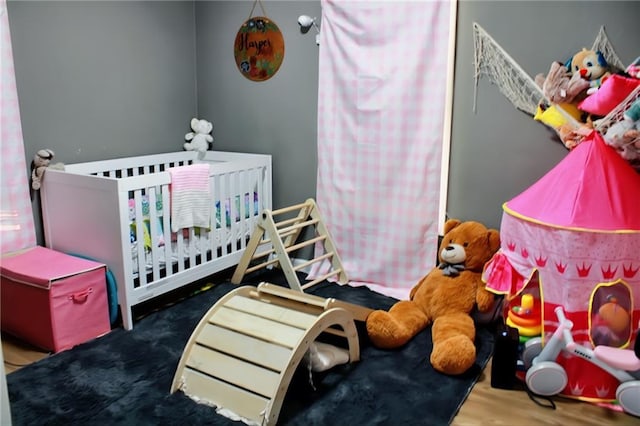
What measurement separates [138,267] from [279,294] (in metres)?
0.89

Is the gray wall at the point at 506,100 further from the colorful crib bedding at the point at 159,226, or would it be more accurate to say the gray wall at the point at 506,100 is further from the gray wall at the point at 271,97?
the colorful crib bedding at the point at 159,226

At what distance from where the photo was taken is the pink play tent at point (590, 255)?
1.97 metres

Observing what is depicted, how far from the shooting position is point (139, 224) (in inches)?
101

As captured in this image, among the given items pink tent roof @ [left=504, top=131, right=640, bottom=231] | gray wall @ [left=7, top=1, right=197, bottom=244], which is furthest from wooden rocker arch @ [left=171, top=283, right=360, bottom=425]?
gray wall @ [left=7, top=1, right=197, bottom=244]

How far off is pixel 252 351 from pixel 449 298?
111 cm

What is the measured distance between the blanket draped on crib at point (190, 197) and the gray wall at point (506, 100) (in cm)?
141

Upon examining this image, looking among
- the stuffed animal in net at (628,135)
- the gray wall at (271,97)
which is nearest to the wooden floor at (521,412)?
the stuffed animal in net at (628,135)

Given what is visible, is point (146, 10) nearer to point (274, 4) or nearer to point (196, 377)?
point (274, 4)

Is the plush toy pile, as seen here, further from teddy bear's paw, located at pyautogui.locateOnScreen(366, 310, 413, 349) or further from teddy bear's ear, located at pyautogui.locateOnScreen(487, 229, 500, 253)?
teddy bear's paw, located at pyautogui.locateOnScreen(366, 310, 413, 349)

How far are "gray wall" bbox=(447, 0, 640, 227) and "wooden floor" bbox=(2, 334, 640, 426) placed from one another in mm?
1070

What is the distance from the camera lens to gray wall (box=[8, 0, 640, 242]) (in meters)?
2.62

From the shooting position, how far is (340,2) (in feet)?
9.82

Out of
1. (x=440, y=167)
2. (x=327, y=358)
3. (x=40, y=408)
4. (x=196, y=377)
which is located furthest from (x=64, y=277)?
(x=440, y=167)

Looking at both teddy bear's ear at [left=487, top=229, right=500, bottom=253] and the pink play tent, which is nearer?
the pink play tent
